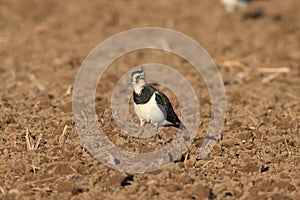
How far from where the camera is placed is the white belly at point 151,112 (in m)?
6.63

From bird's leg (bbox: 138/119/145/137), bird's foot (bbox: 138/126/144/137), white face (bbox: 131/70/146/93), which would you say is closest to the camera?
white face (bbox: 131/70/146/93)

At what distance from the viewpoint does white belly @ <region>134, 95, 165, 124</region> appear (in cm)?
663

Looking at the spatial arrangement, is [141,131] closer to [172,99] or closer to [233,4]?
[172,99]

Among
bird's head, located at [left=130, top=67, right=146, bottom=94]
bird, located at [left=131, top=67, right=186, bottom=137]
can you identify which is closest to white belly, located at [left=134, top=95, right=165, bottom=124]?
bird, located at [left=131, top=67, right=186, bottom=137]

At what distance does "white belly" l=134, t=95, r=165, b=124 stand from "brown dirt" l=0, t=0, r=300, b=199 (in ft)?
1.36

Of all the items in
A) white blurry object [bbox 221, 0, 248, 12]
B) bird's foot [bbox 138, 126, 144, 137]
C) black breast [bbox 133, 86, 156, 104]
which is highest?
white blurry object [bbox 221, 0, 248, 12]

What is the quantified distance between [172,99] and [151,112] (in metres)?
2.25

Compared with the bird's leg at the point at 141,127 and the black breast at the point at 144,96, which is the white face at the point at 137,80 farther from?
the bird's leg at the point at 141,127

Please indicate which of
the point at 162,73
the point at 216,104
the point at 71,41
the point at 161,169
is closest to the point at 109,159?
the point at 161,169

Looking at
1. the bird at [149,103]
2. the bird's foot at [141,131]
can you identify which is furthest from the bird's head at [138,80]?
the bird's foot at [141,131]

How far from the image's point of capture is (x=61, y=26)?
43.2 feet

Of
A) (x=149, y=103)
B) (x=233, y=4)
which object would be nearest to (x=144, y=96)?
(x=149, y=103)

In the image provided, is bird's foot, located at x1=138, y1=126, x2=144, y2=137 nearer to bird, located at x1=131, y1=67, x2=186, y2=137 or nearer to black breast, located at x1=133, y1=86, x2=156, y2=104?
bird, located at x1=131, y1=67, x2=186, y2=137

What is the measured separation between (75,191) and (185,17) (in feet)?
28.3
